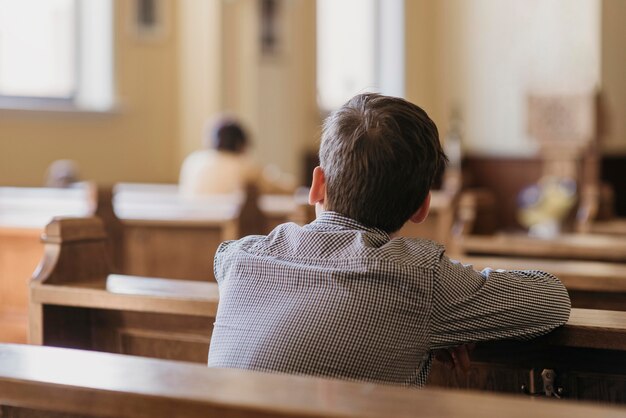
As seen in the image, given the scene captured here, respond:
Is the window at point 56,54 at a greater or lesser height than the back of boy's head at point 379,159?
greater

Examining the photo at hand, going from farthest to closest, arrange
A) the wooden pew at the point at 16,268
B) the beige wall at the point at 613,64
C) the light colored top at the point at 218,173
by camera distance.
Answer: the beige wall at the point at 613,64, the light colored top at the point at 218,173, the wooden pew at the point at 16,268

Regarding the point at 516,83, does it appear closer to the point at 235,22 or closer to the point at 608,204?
the point at 235,22

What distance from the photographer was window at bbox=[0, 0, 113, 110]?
932cm

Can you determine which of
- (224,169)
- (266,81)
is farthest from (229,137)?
(266,81)

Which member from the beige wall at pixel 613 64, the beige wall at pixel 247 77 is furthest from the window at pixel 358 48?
the beige wall at pixel 613 64

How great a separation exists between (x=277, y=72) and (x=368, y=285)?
9.22 meters

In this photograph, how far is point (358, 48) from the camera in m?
12.4

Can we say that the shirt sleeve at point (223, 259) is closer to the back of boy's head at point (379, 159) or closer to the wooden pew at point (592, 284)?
the back of boy's head at point (379, 159)

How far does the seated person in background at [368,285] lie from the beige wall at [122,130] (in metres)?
7.79

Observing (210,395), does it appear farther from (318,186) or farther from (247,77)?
(247,77)

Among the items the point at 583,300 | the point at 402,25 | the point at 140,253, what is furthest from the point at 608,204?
the point at 402,25

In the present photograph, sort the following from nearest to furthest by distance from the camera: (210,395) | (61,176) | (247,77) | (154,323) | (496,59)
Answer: (210,395) → (154,323) → (61,176) → (247,77) → (496,59)

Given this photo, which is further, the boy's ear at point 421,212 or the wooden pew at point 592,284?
the wooden pew at point 592,284

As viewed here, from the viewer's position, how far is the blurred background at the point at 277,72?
953cm
